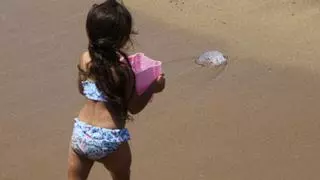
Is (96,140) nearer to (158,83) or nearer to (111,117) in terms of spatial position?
(111,117)

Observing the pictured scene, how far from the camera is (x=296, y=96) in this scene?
16.3 ft

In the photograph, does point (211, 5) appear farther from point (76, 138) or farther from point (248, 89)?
point (76, 138)

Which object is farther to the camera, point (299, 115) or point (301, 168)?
point (299, 115)

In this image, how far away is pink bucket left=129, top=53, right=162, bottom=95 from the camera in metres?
2.82

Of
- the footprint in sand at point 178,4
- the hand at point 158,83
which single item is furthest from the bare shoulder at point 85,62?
the footprint in sand at point 178,4

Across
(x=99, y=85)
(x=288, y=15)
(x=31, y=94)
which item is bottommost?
(x=288, y=15)

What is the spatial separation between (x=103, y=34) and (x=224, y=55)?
3.10m

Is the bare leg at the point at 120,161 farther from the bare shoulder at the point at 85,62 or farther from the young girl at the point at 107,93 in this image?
the bare shoulder at the point at 85,62

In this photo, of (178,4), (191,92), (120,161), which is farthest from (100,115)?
(178,4)

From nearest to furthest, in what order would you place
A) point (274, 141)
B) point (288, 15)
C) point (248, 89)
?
point (274, 141), point (248, 89), point (288, 15)

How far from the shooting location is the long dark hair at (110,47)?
106 inches

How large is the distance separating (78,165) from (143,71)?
0.54 metres

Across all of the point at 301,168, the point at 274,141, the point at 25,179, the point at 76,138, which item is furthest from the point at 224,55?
the point at 76,138

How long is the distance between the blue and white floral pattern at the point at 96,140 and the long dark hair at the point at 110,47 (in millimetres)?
133
